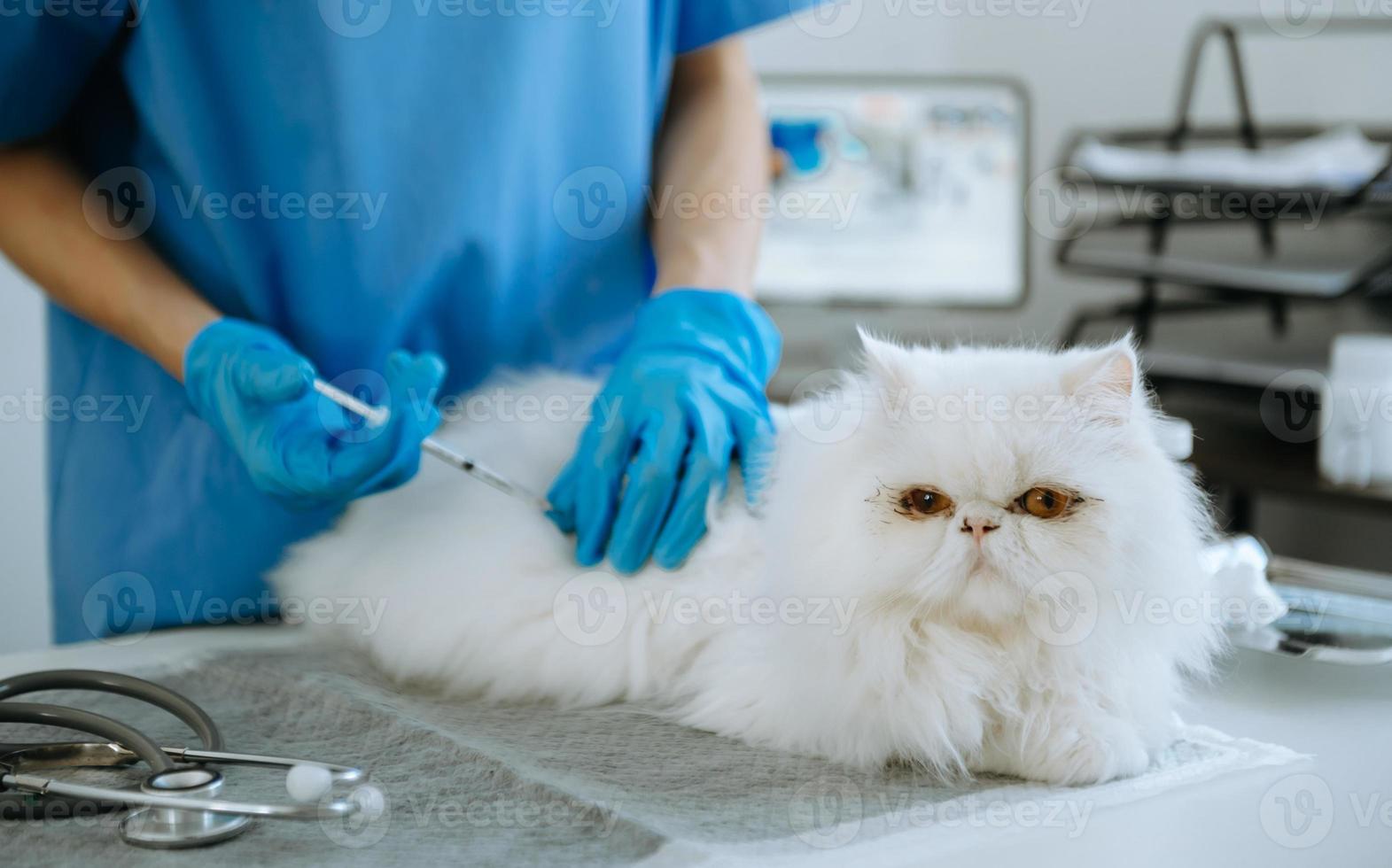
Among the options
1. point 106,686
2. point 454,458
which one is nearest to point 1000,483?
point 454,458

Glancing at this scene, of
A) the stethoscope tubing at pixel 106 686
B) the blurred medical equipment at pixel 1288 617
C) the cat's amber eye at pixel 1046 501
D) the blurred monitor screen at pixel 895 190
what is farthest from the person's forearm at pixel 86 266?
the blurred monitor screen at pixel 895 190

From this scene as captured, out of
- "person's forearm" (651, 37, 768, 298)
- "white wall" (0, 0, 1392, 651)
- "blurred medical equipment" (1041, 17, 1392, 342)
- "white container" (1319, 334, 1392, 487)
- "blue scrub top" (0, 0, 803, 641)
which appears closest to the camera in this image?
"blue scrub top" (0, 0, 803, 641)

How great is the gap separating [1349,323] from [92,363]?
7.28 ft

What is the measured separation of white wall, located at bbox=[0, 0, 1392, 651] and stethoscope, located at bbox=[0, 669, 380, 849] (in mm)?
2060

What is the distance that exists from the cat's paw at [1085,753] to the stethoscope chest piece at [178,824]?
42cm

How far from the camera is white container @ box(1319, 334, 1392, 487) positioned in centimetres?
165

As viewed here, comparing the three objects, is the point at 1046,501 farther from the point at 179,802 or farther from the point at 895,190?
the point at 895,190

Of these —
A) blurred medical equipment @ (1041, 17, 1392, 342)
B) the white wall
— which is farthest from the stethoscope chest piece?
the white wall

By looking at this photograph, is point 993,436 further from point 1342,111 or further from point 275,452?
point 1342,111

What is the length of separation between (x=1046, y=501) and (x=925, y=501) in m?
0.06

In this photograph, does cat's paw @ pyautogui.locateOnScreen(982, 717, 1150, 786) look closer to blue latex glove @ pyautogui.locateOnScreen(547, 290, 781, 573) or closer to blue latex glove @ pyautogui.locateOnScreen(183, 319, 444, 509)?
blue latex glove @ pyautogui.locateOnScreen(547, 290, 781, 573)

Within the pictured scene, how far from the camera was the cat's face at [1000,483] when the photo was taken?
0.62 metres

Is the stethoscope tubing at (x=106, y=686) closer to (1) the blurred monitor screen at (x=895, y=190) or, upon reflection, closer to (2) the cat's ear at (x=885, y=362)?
(2) the cat's ear at (x=885, y=362)

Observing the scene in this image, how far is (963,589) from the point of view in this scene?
63 centimetres
